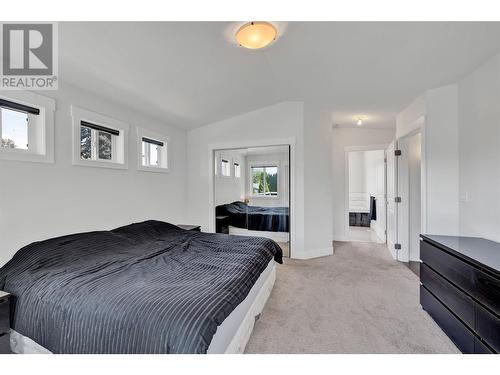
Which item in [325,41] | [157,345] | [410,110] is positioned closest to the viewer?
[157,345]

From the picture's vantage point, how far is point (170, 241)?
105 inches

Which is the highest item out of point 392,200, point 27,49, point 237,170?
point 27,49

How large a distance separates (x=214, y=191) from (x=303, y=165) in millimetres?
1698

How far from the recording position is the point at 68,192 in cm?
237

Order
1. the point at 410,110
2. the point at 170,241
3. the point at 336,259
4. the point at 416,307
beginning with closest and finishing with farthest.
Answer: the point at 416,307
the point at 170,241
the point at 410,110
the point at 336,259

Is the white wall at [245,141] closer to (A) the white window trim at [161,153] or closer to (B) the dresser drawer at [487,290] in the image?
(A) the white window trim at [161,153]

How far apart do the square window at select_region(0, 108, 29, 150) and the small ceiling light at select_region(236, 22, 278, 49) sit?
203 centimetres

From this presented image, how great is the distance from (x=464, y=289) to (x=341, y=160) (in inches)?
149

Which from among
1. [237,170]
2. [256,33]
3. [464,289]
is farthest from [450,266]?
[237,170]

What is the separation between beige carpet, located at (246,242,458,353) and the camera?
1.75m

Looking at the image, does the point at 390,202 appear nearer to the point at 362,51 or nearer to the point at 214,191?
the point at 362,51

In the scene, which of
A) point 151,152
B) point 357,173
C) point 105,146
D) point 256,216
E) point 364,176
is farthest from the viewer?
point 357,173

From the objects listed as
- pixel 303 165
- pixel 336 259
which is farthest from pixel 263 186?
pixel 336 259

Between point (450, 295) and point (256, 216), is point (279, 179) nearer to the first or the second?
point (256, 216)
